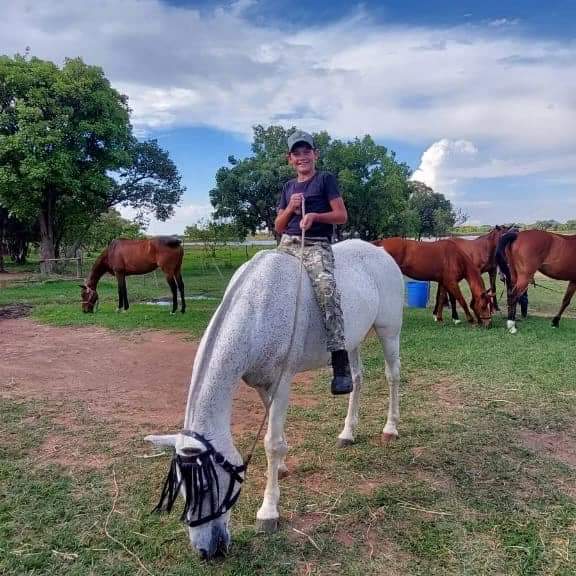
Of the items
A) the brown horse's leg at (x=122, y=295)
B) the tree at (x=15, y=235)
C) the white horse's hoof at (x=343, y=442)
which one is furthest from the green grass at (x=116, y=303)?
the tree at (x=15, y=235)

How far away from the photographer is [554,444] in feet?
12.8

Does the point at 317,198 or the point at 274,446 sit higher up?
the point at 317,198

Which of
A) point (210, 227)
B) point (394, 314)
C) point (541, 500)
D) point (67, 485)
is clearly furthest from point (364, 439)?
point (210, 227)

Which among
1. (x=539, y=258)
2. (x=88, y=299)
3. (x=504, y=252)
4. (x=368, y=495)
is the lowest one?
(x=368, y=495)

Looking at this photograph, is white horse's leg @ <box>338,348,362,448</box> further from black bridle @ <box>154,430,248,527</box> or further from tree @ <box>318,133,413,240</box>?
tree @ <box>318,133,413,240</box>

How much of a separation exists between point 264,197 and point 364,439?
1879 cm

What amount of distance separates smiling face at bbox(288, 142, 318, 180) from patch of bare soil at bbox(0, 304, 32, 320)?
8.83 metres

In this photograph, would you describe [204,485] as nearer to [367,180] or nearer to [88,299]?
[88,299]

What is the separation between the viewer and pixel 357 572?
2420 mm

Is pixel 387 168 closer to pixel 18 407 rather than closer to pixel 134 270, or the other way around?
pixel 134 270

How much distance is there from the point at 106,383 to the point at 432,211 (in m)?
43.0

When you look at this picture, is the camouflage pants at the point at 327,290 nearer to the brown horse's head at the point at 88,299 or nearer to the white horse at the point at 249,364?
the white horse at the point at 249,364

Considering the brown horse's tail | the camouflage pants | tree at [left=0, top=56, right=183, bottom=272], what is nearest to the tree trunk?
tree at [left=0, top=56, right=183, bottom=272]

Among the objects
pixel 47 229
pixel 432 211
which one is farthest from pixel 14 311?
pixel 432 211
